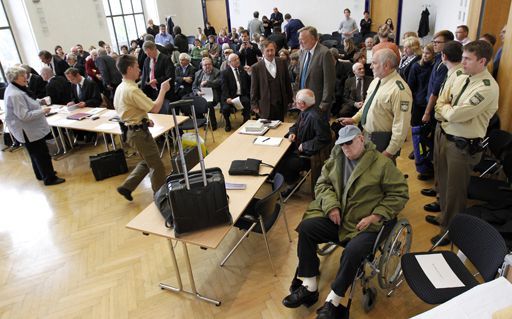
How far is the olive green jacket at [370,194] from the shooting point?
2.53 meters

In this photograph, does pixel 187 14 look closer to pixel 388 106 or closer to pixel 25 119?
pixel 25 119

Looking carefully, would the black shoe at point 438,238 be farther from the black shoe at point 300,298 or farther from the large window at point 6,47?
the large window at point 6,47

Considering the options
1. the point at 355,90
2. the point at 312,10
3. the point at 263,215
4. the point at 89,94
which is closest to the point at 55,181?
the point at 89,94

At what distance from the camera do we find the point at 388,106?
10.3ft

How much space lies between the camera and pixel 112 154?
5.07m

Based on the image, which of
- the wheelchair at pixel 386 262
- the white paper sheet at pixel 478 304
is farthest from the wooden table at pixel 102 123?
the white paper sheet at pixel 478 304

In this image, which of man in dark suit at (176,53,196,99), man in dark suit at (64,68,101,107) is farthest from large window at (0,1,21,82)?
man in dark suit at (176,53,196,99)

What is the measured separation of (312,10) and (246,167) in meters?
12.2

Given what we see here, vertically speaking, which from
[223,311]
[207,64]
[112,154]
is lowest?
[223,311]

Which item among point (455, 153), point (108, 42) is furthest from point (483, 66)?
point (108, 42)

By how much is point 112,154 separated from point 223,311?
3.21 metres

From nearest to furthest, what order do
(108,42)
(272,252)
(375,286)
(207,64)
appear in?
(375,286) → (272,252) → (207,64) → (108,42)

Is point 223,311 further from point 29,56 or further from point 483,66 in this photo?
point 29,56

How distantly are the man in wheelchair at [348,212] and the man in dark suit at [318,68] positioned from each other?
65.0 inches
